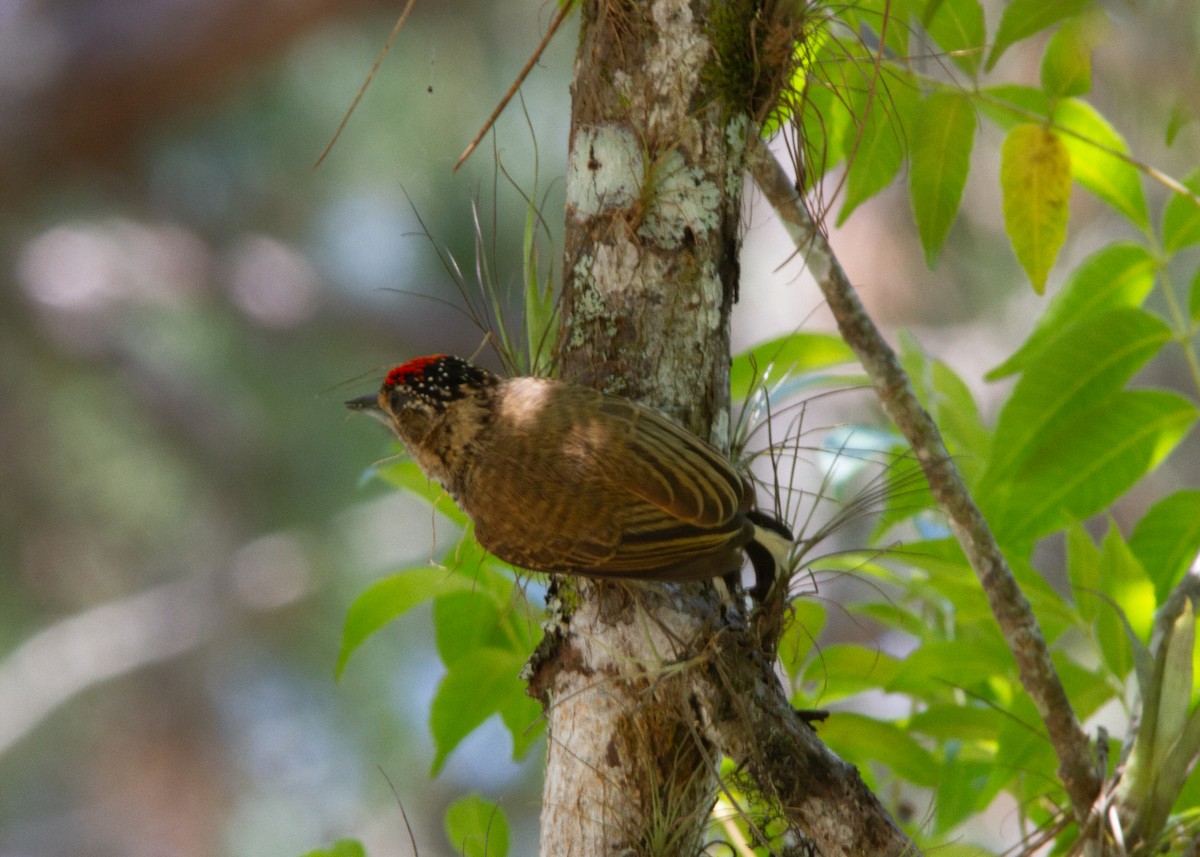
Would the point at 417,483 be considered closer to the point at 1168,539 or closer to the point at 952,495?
the point at 952,495

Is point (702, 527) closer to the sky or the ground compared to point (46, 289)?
closer to the ground

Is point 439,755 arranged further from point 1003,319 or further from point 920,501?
point 1003,319

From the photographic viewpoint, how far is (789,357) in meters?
1.80

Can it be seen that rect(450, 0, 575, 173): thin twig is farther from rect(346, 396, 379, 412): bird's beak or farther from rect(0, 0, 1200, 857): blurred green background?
rect(0, 0, 1200, 857): blurred green background

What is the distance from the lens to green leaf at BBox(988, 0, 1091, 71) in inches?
57.6

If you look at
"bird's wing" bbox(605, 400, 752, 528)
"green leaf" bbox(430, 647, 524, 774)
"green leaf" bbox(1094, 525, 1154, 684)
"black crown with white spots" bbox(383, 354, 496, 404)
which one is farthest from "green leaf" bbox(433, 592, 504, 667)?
"green leaf" bbox(1094, 525, 1154, 684)

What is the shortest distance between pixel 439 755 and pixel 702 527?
22.1 inches

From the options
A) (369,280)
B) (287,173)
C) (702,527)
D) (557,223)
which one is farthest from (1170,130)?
(287,173)

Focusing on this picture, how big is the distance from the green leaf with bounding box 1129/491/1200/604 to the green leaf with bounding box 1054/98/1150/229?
0.38 m

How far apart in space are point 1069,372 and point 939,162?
32 cm

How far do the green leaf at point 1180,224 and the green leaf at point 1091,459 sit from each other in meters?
0.21

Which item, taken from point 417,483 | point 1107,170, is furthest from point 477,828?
point 1107,170

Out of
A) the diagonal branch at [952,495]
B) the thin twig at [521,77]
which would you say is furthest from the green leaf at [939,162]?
the thin twig at [521,77]

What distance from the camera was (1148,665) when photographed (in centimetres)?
134
